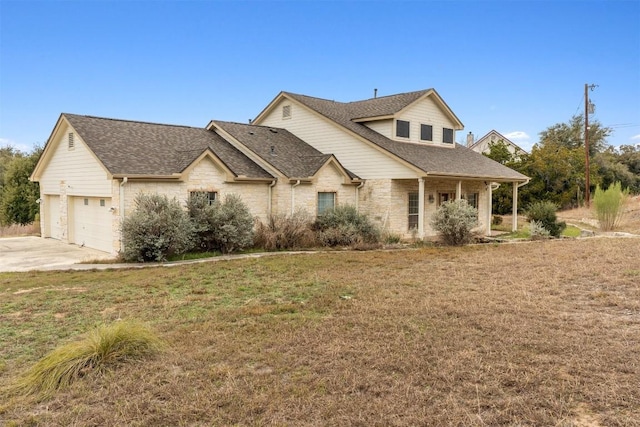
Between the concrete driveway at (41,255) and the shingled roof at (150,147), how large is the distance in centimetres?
324

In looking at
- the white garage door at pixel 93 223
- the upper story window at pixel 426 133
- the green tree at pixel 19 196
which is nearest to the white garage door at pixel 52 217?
the white garage door at pixel 93 223

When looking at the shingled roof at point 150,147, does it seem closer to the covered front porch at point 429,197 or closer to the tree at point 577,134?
the covered front porch at point 429,197

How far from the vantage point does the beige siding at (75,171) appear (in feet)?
52.7

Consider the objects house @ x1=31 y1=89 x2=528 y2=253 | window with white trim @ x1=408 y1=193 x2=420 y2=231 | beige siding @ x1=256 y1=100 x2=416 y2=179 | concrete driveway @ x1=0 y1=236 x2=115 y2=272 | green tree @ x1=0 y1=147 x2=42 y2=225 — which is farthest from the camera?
green tree @ x1=0 y1=147 x2=42 y2=225

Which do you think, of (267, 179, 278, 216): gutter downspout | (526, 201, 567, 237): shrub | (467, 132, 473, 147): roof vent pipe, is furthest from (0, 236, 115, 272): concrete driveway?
(467, 132, 473, 147): roof vent pipe

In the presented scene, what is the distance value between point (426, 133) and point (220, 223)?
1329cm

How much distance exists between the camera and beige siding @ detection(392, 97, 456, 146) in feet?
75.6

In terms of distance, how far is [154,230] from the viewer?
13977mm

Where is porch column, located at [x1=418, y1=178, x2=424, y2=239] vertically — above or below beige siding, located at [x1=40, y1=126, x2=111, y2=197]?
below

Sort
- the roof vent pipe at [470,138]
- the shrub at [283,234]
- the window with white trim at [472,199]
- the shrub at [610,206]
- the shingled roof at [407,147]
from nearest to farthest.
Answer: the shrub at [283,234], the shingled roof at [407,147], the shrub at [610,206], the window with white trim at [472,199], the roof vent pipe at [470,138]

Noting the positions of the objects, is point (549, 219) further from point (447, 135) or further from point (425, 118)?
point (425, 118)

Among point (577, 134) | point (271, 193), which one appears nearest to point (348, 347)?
point (271, 193)

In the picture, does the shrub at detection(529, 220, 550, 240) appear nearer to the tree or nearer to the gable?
the gable

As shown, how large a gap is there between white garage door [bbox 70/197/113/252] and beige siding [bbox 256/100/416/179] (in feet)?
34.3
